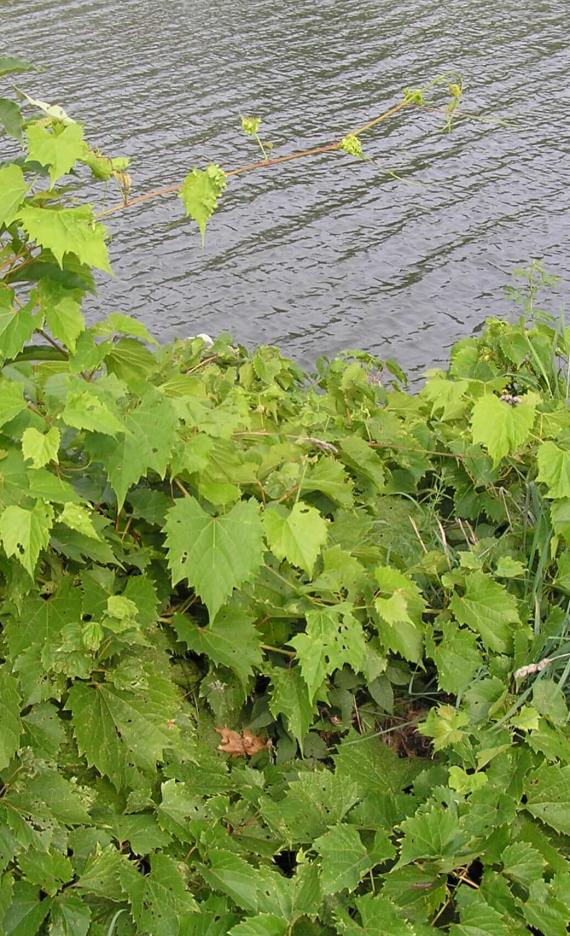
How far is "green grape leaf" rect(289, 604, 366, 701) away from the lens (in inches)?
104

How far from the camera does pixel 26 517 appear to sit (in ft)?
7.13

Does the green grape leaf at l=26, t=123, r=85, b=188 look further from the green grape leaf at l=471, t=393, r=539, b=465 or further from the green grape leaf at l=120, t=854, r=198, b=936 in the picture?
the green grape leaf at l=120, t=854, r=198, b=936

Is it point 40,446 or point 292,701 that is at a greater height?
point 40,446

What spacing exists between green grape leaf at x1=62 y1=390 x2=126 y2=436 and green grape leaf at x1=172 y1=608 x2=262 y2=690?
27.7 inches

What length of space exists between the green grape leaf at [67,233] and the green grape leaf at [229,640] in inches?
42.0

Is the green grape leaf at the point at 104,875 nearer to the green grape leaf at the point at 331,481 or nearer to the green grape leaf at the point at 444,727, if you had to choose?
the green grape leaf at the point at 444,727

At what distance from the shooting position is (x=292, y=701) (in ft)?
8.92

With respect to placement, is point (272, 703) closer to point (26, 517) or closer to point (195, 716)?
point (195, 716)

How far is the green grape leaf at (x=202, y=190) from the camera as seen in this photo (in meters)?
2.48

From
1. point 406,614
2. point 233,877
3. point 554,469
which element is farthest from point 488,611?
point 233,877

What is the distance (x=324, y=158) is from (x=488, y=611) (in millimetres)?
10955

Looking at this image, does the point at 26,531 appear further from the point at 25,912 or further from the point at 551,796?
the point at 551,796

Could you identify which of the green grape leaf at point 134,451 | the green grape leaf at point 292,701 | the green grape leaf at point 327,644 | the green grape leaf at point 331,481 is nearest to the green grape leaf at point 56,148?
the green grape leaf at point 134,451

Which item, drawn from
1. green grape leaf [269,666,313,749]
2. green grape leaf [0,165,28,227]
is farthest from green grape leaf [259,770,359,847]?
green grape leaf [0,165,28,227]
